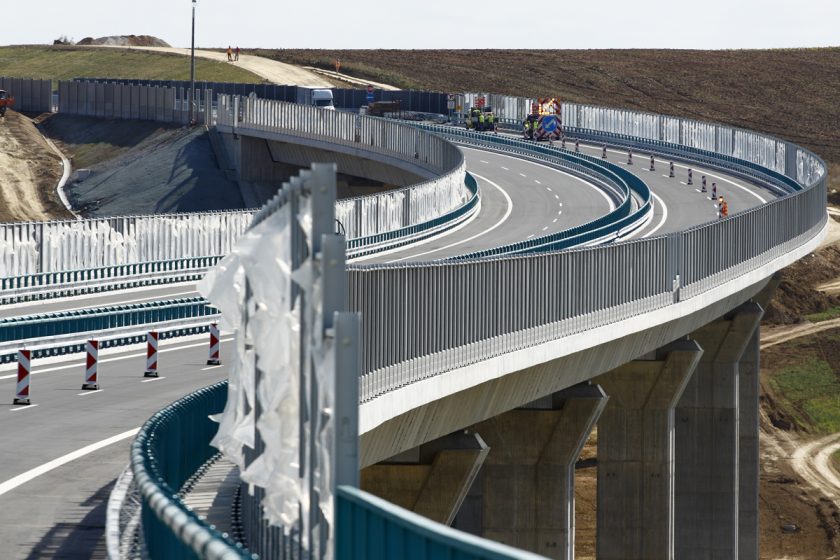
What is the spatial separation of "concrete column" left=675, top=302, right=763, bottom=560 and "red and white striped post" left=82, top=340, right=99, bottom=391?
90.8 feet

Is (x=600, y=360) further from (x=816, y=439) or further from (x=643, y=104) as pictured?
(x=643, y=104)

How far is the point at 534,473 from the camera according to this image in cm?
3719

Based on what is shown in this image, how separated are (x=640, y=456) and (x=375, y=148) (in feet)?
119

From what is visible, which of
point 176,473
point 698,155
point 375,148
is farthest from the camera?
point 698,155

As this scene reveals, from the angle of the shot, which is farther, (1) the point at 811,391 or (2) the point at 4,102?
(2) the point at 4,102

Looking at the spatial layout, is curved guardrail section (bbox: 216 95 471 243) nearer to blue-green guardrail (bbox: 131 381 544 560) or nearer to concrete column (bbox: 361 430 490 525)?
concrete column (bbox: 361 430 490 525)

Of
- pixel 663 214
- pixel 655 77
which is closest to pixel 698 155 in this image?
pixel 663 214

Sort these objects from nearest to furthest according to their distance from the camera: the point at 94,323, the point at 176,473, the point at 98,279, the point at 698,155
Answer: the point at 176,473 → the point at 94,323 → the point at 98,279 → the point at 698,155

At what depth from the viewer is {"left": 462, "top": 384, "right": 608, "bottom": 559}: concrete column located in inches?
1447

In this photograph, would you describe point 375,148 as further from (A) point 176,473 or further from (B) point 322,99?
(A) point 176,473

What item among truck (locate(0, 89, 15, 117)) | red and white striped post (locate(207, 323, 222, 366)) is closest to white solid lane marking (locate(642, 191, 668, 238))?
red and white striped post (locate(207, 323, 222, 366))

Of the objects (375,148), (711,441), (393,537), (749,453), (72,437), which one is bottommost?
(749,453)

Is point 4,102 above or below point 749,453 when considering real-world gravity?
above

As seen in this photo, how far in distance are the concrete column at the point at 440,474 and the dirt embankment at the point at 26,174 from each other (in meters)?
61.5
